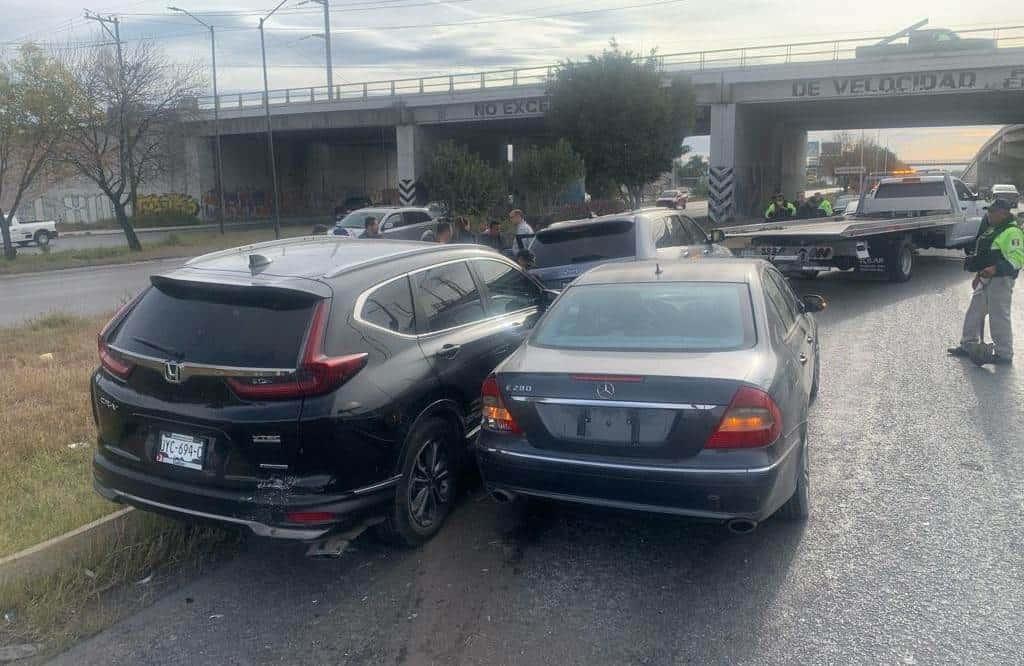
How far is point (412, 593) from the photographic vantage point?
14.3 ft

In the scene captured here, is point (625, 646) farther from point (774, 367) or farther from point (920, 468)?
point (920, 468)

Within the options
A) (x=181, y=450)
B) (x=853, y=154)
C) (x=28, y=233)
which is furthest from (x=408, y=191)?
(x=853, y=154)

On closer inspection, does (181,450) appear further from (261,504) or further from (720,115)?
(720,115)

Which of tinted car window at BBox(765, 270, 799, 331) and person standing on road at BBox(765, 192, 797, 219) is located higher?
person standing on road at BBox(765, 192, 797, 219)

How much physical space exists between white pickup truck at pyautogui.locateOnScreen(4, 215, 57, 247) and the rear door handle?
3543 cm

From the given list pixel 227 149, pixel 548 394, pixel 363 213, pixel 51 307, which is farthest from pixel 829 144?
pixel 548 394

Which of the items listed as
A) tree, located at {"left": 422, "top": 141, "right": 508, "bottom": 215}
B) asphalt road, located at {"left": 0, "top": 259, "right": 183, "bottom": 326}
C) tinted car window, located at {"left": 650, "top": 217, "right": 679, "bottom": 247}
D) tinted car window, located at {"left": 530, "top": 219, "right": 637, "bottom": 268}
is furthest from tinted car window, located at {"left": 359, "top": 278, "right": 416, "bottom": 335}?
tree, located at {"left": 422, "top": 141, "right": 508, "bottom": 215}

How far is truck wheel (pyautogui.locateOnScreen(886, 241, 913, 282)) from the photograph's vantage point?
609 inches

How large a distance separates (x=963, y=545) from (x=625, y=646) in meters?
2.15

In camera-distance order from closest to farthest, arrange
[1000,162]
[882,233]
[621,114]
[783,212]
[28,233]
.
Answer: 1. [882,233]
2. [783,212]
3. [621,114]
4. [28,233]
5. [1000,162]

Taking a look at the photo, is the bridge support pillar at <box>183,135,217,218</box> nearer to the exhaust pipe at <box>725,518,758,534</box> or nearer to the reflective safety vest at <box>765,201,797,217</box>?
the reflective safety vest at <box>765,201,797,217</box>

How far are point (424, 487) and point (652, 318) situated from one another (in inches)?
65.7

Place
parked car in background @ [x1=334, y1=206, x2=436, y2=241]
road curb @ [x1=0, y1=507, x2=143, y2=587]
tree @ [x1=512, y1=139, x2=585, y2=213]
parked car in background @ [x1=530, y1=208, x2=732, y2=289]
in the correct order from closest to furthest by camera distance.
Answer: road curb @ [x1=0, y1=507, x2=143, y2=587]
parked car in background @ [x1=530, y1=208, x2=732, y2=289]
parked car in background @ [x1=334, y1=206, x2=436, y2=241]
tree @ [x1=512, y1=139, x2=585, y2=213]

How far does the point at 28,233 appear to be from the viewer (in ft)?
115
